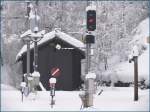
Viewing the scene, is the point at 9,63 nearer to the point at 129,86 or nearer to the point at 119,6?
the point at 119,6

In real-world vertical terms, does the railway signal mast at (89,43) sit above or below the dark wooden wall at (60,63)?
above

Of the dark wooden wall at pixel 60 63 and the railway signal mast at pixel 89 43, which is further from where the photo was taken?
the dark wooden wall at pixel 60 63

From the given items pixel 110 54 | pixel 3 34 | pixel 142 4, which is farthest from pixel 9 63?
pixel 142 4

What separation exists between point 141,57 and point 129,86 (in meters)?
3.86

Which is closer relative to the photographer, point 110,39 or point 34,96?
point 34,96

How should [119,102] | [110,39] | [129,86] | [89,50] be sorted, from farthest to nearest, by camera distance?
[110,39]
[129,86]
[119,102]
[89,50]

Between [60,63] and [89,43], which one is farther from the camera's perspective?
[60,63]

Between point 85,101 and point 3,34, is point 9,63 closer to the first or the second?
point 3,34

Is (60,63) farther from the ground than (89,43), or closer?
closer

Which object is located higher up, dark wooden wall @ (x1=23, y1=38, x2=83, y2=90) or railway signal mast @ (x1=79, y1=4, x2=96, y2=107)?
railway signal mast @ (x1=79, y1=4, x2=96, y2=107)

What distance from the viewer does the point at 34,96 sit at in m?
24.1

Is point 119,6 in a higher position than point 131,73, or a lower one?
higher

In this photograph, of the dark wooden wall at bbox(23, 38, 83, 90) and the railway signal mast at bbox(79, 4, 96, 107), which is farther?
the dark wooden wall at bbox(23, 38, 83, 90)

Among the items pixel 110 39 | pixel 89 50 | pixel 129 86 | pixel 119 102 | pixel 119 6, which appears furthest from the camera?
pixel 119 6
